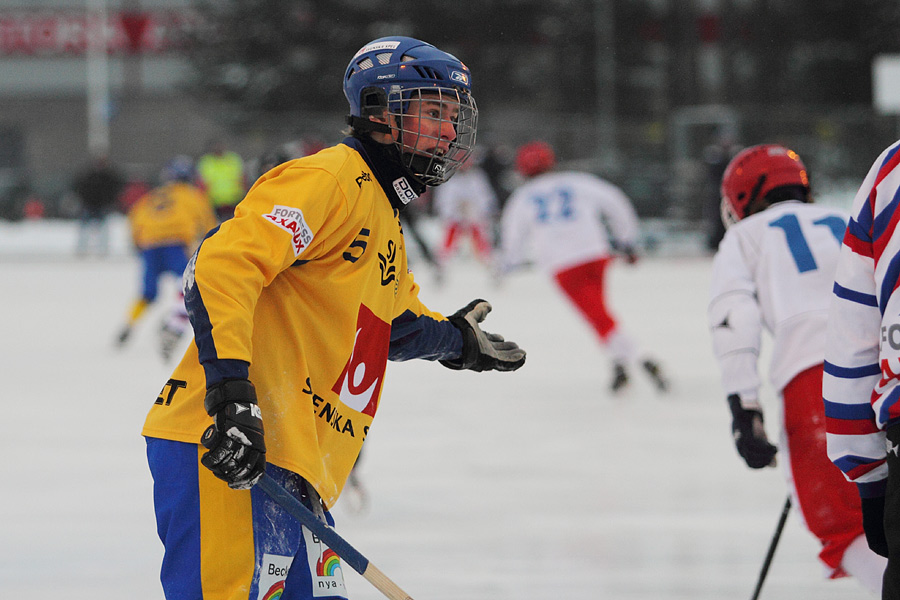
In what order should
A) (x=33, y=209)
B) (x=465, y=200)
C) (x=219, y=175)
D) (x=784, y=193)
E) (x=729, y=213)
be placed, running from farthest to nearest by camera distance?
(x=33, y=209), (x=465, y=200), (x=219, y=175), (x=729, y=213), (x=784, y=193)

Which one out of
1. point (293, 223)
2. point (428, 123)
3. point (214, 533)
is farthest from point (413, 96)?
point (214, 533)

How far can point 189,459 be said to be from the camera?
88.2 inches

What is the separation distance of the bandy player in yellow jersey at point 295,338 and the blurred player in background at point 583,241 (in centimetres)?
502

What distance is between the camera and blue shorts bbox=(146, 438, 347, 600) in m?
2.19

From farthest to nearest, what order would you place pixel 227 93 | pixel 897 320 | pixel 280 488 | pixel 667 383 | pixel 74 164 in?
pixel 74 164, pixel 227 93, pixel 667 383, pixel 280 488, pixel 897 320

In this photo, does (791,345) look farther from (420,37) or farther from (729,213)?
(420,37)

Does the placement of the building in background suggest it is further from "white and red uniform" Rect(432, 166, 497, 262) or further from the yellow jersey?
the yellow jersey

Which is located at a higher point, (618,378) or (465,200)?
(618,378)

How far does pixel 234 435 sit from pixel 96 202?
1737cm

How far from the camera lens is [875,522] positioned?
6.81 ft

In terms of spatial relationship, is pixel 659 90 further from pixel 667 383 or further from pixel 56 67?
pixel 667 383

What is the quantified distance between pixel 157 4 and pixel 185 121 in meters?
3.69

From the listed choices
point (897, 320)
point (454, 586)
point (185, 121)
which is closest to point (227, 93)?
point (185, 121)

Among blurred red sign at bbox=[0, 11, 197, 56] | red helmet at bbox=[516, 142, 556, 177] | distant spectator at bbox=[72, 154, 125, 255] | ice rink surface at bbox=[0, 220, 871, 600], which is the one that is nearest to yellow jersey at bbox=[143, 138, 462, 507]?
ice rink surface at bbox=[0, 220, 871, 600]
